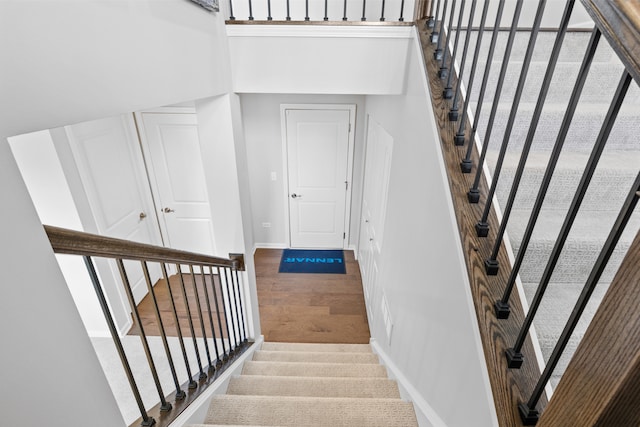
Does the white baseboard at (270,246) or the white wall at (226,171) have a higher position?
the white wall at (226,171)

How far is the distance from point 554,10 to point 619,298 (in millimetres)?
2858

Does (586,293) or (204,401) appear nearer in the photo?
(586,293)

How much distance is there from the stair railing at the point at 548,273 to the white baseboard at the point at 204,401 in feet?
4.16

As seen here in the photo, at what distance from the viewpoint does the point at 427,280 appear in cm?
146

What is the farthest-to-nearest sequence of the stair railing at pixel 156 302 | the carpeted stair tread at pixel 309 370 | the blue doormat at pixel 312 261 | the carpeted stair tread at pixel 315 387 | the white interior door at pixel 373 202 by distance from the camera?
the blue doormat at pixel 312 261
the white interior door at pixel 373 202
the carpeted stair tread at pixel 309 370
the carpeted stair tread at pixel 315 387
the stair railing at pixel 156 302

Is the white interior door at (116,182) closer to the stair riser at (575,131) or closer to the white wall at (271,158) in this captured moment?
the white wall at (271,158)

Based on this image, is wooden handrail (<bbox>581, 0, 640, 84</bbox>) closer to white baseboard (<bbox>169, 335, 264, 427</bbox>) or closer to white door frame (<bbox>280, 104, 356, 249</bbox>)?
white baseboard (<bbox>169, 335, 264, 427</bbox>)

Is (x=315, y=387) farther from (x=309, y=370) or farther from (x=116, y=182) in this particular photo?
(x=116, y=182)

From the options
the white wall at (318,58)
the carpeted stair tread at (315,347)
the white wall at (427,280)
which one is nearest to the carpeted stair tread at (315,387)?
the white wall at (427,280)

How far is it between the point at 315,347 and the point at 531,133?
9.14ft

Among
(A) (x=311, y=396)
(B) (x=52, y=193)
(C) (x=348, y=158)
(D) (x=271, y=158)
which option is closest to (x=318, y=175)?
(C) (x=348, y=158)

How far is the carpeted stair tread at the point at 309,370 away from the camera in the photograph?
226cm

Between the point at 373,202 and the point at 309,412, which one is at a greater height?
the point at 373,202

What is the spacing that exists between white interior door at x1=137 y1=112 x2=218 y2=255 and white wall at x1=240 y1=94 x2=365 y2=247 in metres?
0.81
